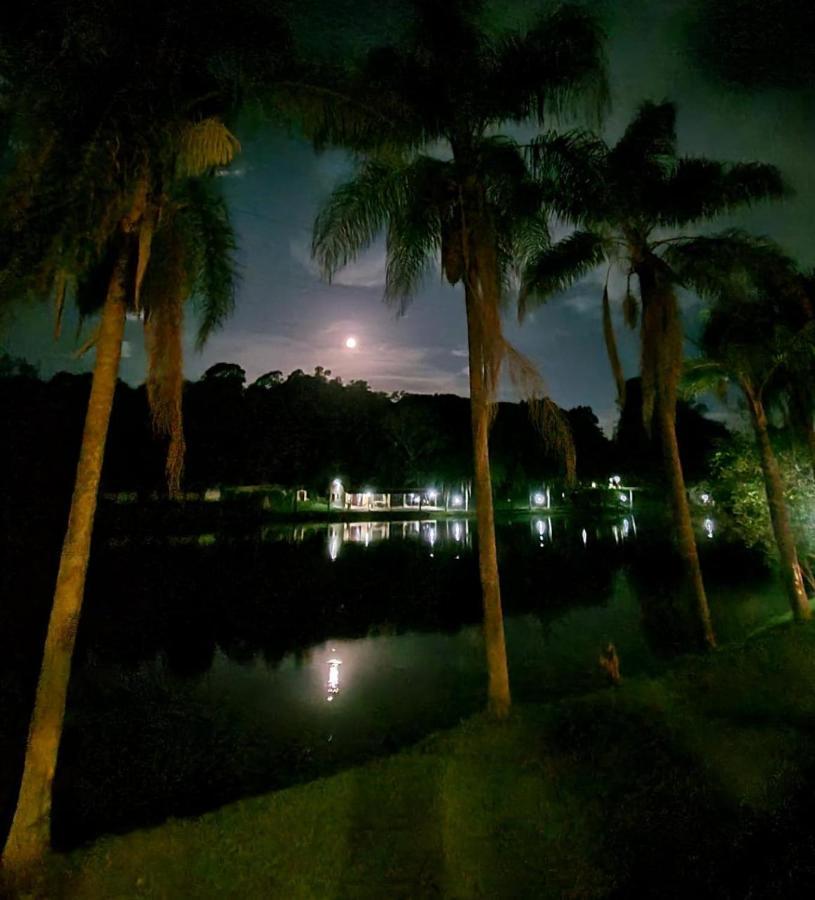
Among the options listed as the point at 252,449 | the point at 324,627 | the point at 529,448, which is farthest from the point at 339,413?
the point at 324,627

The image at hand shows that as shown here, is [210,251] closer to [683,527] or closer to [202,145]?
[202,145]

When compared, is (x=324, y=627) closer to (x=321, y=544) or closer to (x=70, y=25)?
(x=70, y=25)

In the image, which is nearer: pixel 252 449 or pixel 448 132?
pixel 448 132

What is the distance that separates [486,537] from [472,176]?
580cm

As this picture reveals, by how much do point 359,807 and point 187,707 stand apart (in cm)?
744

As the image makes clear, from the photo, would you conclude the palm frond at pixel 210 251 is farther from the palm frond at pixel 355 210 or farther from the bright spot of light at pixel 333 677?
the bright spot of light at pixel 333 677

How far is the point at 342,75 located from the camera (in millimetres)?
7121

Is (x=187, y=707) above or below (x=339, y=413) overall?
below

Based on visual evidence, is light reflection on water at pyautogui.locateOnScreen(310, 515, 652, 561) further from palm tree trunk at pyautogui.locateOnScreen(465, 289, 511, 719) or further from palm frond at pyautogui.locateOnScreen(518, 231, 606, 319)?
palm tree trunk at pyautogui.locateOnScreen(465, 289, 511, 719)

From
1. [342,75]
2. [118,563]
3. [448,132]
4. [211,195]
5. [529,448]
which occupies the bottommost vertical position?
[118,563]

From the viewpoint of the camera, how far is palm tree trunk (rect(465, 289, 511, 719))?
889 cm

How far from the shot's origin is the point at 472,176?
914cm

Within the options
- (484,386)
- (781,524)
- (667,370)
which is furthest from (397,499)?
(484,386)

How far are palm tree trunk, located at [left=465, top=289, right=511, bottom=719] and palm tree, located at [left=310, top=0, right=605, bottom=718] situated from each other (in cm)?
2
